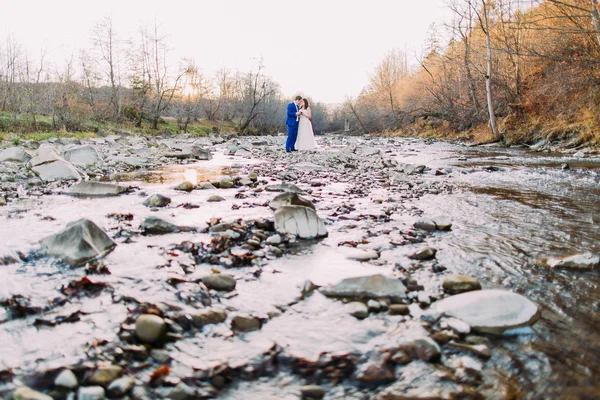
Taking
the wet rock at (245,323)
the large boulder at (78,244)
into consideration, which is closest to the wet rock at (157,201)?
the large boulder at (78,244)

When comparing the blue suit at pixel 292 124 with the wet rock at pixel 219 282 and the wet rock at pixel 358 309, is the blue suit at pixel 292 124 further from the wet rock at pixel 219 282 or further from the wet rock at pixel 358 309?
the wet rock at pixel 358 309

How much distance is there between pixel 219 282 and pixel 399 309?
1.09 meters

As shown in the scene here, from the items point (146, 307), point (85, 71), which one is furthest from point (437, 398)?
point (85, 71)

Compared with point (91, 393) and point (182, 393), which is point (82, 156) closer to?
point (91, 393)

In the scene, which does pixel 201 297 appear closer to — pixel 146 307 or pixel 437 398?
pixel 146 307

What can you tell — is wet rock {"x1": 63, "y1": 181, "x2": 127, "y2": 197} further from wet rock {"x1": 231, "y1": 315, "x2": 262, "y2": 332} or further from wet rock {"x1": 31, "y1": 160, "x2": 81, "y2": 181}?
wet rock {"x1": 231, "y1": 315, "x2": 262, "y2": 332}

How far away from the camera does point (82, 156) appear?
9.26 meters

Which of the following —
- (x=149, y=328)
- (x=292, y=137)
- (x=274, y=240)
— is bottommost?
(x=149, y=328)

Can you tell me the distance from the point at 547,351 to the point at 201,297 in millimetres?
1763

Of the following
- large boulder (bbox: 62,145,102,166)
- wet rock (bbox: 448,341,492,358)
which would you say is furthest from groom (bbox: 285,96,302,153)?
wet rock (bbox: 448,341,492,358)

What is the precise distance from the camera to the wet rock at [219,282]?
236 centimetres

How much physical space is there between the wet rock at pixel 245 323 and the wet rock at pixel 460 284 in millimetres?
1181

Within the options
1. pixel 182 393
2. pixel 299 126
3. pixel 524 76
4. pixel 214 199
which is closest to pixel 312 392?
pixel 182 393

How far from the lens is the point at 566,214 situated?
4324mm
